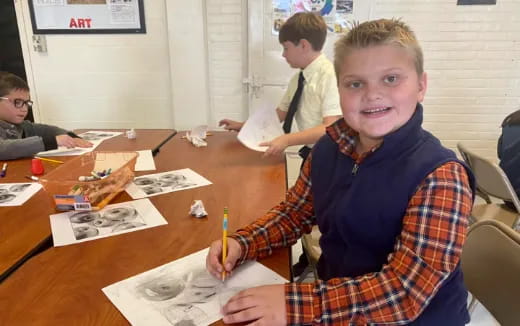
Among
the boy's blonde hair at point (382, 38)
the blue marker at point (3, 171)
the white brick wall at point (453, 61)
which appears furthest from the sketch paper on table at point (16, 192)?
the white brick wall at point (453, 61)

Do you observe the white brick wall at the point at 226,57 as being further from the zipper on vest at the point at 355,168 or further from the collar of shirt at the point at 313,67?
the zipper on vest at the point at 355,168

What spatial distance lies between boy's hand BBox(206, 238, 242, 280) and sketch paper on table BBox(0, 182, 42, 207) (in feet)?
2.57

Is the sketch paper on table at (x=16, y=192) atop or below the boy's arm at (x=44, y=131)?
atop

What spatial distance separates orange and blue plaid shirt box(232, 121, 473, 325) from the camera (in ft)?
2.29

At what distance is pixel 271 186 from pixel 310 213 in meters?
0.38

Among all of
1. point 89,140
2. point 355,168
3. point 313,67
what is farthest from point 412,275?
point 89,140

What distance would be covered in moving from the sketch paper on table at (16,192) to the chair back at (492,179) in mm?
1892

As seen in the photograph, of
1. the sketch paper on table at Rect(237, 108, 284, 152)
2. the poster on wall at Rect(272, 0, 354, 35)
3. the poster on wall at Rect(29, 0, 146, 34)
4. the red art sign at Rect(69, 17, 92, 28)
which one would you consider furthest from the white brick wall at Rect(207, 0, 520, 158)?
the sketch paper on table at Rect(237, 108, 284, 152)

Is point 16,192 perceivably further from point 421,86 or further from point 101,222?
point 421,86

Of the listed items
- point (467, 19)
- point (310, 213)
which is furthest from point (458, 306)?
point (467, 19)

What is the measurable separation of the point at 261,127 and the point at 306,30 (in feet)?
1.74

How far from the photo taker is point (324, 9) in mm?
2973

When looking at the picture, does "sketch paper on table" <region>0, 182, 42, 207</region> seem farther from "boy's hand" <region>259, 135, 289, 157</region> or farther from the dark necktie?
the dark necktie

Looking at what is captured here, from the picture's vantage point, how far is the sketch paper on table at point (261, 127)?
1.76 m
